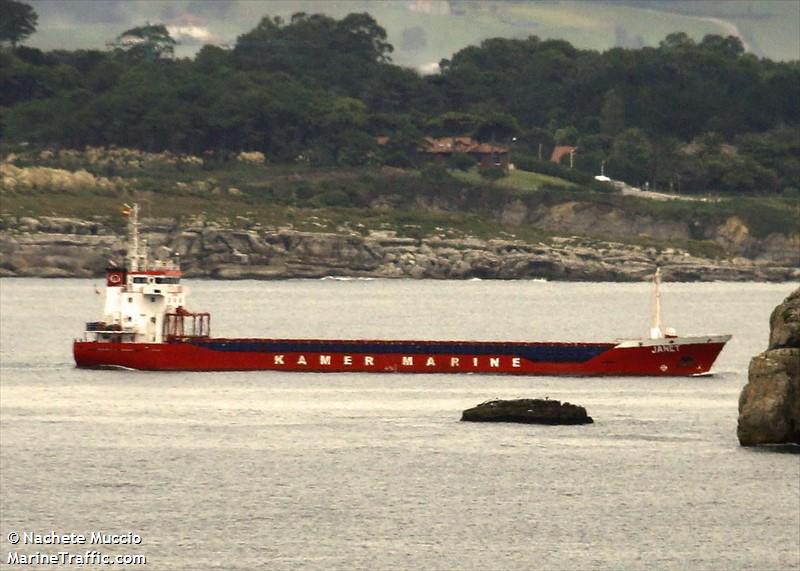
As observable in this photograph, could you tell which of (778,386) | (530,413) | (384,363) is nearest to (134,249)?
(384,363)

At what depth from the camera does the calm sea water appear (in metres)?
60.8

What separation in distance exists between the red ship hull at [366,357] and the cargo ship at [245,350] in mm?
52

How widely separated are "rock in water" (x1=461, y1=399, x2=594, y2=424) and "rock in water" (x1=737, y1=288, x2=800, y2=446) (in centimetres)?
1318

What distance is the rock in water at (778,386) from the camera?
68688 millimetres

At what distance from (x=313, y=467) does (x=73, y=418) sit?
1773cm

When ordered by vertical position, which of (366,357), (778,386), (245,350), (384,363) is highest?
(245,350)

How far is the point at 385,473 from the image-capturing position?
72938 millimetres

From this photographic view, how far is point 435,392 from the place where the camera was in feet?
321

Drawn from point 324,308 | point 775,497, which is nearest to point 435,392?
point 775,497

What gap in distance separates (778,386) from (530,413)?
17194 mm

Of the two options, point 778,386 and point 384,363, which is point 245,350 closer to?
point 384,363

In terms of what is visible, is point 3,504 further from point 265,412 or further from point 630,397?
point 630,397
